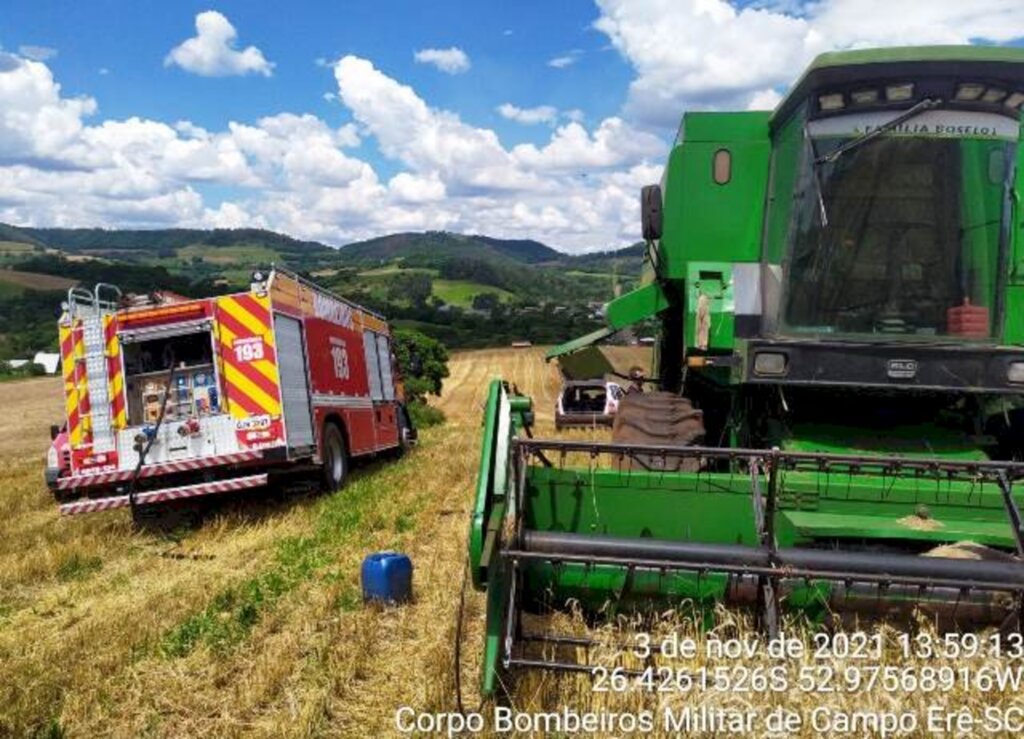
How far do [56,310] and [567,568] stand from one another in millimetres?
70356

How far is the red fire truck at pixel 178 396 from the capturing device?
8539mm

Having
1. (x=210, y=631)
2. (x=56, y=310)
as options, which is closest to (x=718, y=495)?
(x=210, y=631)

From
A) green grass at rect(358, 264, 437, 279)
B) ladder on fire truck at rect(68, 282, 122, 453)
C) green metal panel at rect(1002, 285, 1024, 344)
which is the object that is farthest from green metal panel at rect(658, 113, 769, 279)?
green grass at rect(358, 264, 437, 279)

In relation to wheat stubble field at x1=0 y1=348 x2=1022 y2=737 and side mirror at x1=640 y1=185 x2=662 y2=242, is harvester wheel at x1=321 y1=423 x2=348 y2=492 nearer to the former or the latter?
wheat stubble field at x1=0 y1=348 x2=1022 y2=737

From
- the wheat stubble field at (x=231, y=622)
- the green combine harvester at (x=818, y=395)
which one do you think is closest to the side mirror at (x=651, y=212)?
the green combine harvester at (x=818, y=395)

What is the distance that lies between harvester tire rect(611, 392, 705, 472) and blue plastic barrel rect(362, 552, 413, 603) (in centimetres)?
147

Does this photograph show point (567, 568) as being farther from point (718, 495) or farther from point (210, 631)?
point (210, 631)

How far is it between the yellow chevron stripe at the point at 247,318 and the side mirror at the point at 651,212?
14.1ft

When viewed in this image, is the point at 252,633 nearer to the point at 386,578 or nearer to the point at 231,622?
the point at 231,622

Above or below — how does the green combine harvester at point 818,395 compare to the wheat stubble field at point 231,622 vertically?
above

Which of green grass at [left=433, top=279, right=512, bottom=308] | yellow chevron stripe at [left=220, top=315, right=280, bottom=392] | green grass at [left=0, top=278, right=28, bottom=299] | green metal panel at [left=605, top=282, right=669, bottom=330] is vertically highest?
green grass at [left=0, top=278, right=28, bottom=299]

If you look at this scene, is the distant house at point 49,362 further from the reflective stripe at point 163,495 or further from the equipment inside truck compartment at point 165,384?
the reflective stripe at point 163,495

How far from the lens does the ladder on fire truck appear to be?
8.69 m

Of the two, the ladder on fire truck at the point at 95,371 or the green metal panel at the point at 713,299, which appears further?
the ladder on fire truck at the point at 95,371
